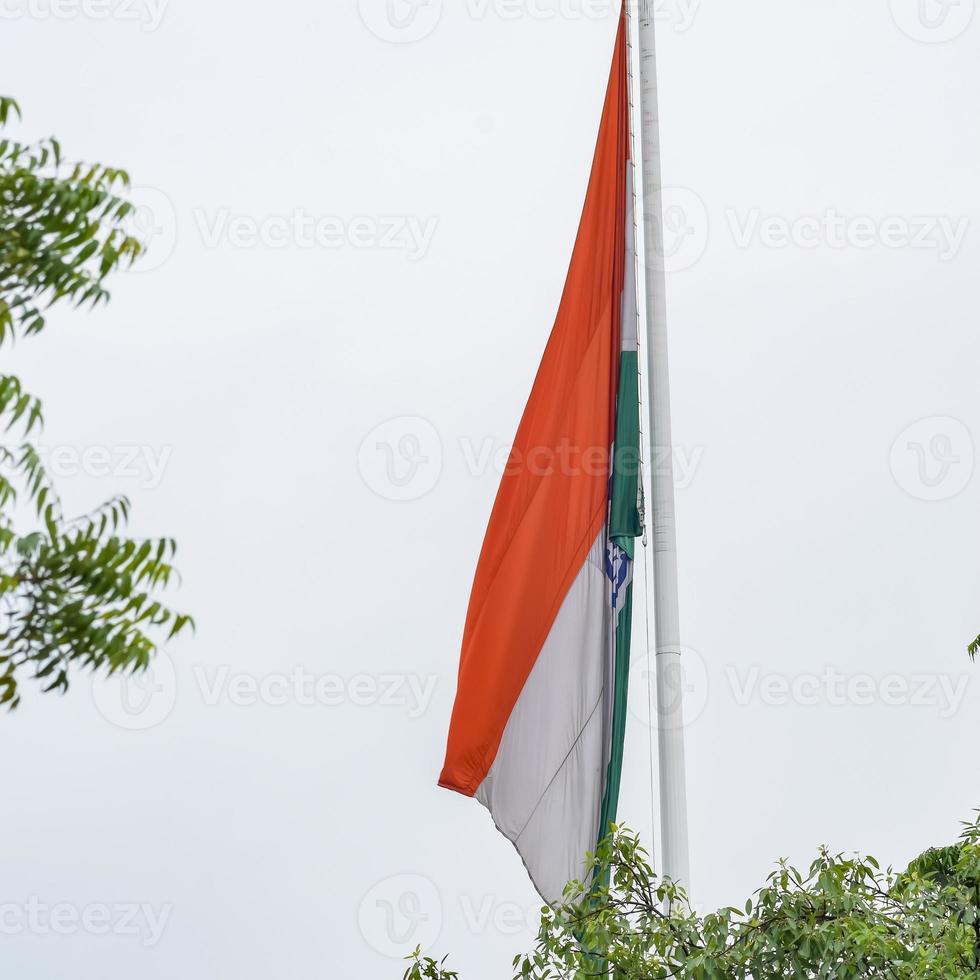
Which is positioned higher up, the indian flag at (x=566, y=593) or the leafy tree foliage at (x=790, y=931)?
the indian flag at (x=566, y=593)

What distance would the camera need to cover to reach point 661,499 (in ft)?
28.0

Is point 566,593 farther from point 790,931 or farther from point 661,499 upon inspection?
point 790,931

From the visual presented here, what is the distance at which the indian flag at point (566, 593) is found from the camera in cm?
823

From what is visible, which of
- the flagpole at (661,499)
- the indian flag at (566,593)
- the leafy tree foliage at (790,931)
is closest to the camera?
the leafy tree foliage at (790,931)

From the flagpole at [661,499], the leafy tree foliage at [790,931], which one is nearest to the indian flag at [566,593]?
the flagpole at [661,499]

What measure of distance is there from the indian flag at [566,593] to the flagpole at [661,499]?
0.13 meters

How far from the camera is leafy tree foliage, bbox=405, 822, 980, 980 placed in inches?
212

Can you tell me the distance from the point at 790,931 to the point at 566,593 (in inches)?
128

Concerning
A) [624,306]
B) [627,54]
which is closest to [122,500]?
[624,306]

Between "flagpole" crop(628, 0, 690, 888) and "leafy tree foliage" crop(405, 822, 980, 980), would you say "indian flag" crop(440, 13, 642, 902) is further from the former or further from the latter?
"leafy tree foliage" crop(405, 822, 980, 980)

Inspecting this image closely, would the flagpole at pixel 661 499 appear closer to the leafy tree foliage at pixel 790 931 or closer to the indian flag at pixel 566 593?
the indian flag at pixel 566 593

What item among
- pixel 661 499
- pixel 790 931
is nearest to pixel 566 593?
pixel 661 499

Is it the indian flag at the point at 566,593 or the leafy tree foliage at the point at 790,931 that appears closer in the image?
the leafy tree foliage at the point at 790,931

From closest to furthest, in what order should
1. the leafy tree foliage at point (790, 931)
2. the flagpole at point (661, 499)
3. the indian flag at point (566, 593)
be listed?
the leafy tree foliage at point (790, 931) < the flagpole at point (661, 499) < the indian flag at point (566, 593)
